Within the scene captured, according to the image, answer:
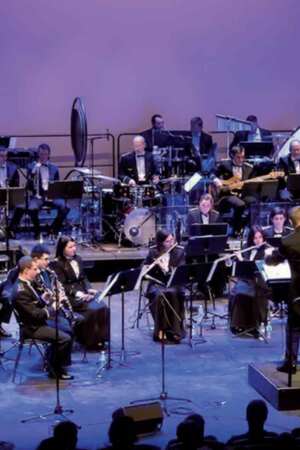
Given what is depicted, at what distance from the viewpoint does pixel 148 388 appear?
9820 millimetres

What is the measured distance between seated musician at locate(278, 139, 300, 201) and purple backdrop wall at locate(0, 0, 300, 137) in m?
3.43

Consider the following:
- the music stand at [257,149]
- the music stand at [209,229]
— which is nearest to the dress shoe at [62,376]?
the music stand at [209,229]

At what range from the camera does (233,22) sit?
18.8 meters

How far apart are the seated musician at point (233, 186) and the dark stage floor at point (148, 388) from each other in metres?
3.68

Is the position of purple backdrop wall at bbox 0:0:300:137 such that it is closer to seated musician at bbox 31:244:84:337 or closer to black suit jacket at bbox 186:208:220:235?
black suit jacket at bbox 186:208:220:235

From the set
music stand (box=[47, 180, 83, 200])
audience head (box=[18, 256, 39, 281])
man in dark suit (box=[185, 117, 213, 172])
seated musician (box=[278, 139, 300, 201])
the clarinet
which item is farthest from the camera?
man in dark suit (box=[185, 117, 213, 172])

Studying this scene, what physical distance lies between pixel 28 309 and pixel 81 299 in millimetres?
1221

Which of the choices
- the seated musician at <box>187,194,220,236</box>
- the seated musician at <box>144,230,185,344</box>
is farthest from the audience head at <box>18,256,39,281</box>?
the seated musician at <box>187,194,220,236</box>

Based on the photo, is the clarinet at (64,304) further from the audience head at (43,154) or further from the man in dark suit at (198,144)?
the man in dark suit at (198,144)

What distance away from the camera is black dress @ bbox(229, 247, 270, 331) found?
1182 centimetres

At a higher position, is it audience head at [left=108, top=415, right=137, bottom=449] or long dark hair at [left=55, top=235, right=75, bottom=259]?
long dark hair at [left=55, top=235, right=75, bottom=259]

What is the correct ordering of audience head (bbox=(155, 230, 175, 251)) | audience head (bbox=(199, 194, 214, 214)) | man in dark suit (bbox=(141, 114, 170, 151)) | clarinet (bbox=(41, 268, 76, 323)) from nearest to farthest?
1. clarinet (bbox=(41, 268, 76, 323))
2. audience head (bbox=(155, 230, 175, 251))
3. audience head (bbox=(199, 194, 214, 214))
4. man in dark suit (bbox=(141, 114, 170, 151))

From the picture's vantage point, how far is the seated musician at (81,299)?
11078 millimetres

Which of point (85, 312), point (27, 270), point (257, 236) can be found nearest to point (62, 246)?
point (85, 312)
